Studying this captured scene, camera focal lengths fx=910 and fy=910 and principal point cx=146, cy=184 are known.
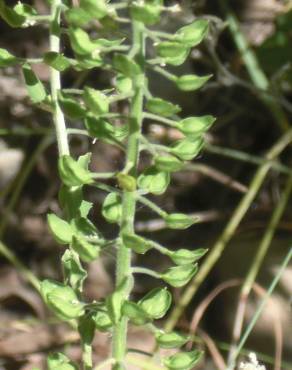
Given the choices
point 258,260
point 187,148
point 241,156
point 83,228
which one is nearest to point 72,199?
point 83,228

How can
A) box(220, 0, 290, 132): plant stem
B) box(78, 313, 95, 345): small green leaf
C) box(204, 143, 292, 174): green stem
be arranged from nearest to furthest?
box(78, 313, 95, 345): small green leaf
box(204, 143, 292, 174): green stem
box(220, 0, 290, 132): plant stem

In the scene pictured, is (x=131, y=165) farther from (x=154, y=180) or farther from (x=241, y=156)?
(x=241, y=156)

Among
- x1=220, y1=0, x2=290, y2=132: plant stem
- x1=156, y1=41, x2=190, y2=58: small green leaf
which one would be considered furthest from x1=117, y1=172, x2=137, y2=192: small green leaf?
x1=220, y1=0, x2=290, y2=132: plant stem

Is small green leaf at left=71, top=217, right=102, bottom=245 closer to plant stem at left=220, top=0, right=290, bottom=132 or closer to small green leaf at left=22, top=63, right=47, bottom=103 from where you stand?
small green leaf at left=22, top=63, right=47, bottom=103

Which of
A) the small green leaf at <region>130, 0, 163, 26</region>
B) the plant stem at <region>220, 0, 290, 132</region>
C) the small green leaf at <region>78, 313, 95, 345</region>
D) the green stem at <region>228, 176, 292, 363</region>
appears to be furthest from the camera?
the plant stem at <region>220, 0, 290, 132</region>

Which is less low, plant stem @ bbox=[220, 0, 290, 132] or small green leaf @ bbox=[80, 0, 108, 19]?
plant stem @ bbox=[220, 0, 290, 132]

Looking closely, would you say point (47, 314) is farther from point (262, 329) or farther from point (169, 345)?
point (169, 345)

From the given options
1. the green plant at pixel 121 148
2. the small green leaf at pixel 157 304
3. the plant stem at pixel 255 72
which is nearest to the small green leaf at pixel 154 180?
the green plant at pixel 121 148
